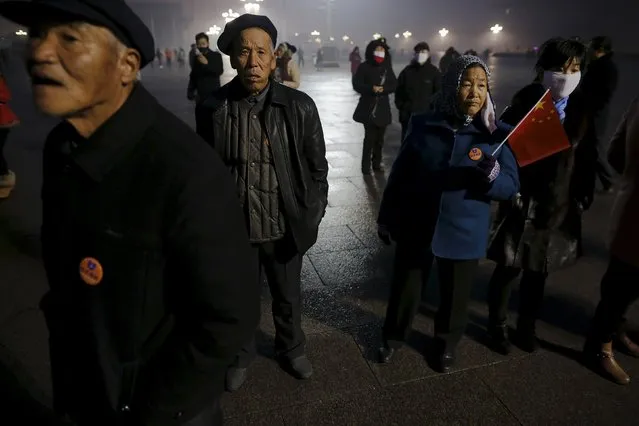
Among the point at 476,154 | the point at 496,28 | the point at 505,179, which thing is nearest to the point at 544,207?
the point at 505,179

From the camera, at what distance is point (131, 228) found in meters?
1.19

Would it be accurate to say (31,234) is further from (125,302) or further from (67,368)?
(125,302)

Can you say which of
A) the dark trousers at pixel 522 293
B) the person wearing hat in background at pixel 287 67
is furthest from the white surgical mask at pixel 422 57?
the dark trousers at pixel 522 293

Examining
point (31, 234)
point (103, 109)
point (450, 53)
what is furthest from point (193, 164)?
point (450, 53)

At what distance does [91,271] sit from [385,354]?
2459 mm

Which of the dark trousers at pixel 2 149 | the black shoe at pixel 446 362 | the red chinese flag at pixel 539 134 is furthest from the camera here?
the dark trousers at pixel 2 149

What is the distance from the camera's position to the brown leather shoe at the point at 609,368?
3.07m

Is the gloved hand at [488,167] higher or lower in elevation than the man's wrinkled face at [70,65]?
lower

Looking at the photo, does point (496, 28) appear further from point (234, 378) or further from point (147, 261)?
point (147, 261)

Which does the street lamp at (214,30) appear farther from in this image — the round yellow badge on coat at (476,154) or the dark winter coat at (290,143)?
the round yellow badge on coat at (476,154)

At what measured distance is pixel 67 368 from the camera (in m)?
1.47

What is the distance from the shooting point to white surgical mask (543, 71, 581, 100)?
2.91 metres

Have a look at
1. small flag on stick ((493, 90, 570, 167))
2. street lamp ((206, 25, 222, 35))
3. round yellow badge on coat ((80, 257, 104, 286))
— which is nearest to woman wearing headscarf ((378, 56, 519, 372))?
small flag on stick ((493, 90, 570, 167))

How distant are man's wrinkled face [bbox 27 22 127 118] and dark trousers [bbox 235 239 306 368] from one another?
69.6 inches
